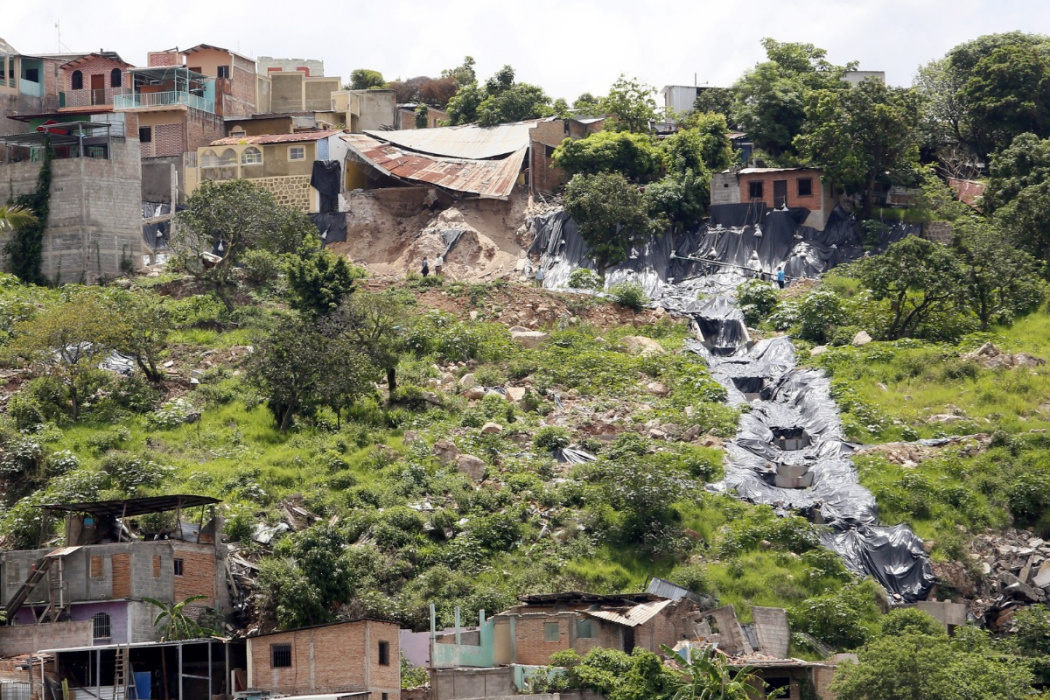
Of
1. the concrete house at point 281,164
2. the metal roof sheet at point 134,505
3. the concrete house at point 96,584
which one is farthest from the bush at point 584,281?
the concrete house at point 96,584

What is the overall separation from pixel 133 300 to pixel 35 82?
1923 centimetres

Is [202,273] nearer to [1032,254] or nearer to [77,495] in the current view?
[77,495]

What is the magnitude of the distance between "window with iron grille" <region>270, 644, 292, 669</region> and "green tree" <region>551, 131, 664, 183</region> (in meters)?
29.2

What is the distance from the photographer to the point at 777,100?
59.8 m

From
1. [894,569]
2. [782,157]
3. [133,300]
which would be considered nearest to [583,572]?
[894,569]

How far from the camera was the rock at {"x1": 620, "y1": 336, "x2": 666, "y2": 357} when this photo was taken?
160 feet

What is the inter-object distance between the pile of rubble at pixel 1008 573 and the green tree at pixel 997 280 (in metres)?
11.1

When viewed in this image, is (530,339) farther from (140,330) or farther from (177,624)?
(177,624)

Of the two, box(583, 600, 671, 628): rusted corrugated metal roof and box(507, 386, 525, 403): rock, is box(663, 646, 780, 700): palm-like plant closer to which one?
box(583, 600, 671, 628): rusted corrugated metal roof

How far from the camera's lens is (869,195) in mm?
56531

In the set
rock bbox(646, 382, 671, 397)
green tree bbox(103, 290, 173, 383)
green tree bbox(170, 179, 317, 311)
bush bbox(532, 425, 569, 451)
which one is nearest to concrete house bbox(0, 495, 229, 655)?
green tree bbox(103, 290, 173, 383)

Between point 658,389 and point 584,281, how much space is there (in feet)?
27.5

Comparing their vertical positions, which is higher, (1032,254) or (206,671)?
(1032,254)

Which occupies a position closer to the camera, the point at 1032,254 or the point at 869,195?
the point at 1032,254
